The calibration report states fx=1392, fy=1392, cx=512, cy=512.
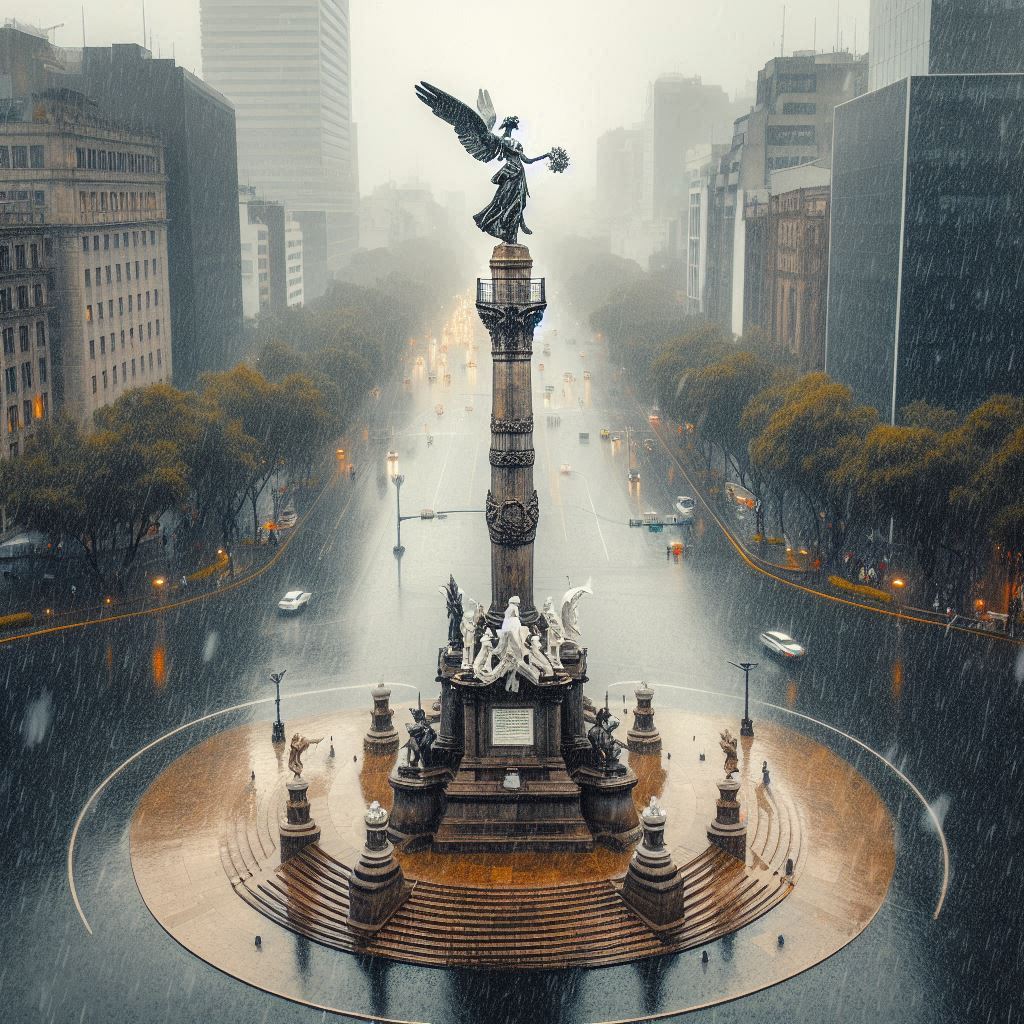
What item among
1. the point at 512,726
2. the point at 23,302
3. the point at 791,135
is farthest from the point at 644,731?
the point at 791,135

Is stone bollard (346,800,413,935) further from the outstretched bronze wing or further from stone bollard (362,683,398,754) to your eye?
the outstretched bronze wing

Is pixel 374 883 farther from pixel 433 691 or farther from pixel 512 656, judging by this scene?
pixel 433 691

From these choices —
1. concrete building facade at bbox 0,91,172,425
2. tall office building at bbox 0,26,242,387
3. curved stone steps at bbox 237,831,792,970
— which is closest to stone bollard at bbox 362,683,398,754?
curved stone steps at bbox 237,831,792,970

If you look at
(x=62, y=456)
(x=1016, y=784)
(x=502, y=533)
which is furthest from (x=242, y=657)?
(x=1016, y=784)

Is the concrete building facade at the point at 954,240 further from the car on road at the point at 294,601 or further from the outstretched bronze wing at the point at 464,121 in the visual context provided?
the outstretched bronze wing at the point at 464,121

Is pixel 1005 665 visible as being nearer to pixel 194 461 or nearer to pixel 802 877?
pixel 802 877

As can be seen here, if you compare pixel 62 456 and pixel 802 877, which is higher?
pixel 62 456
